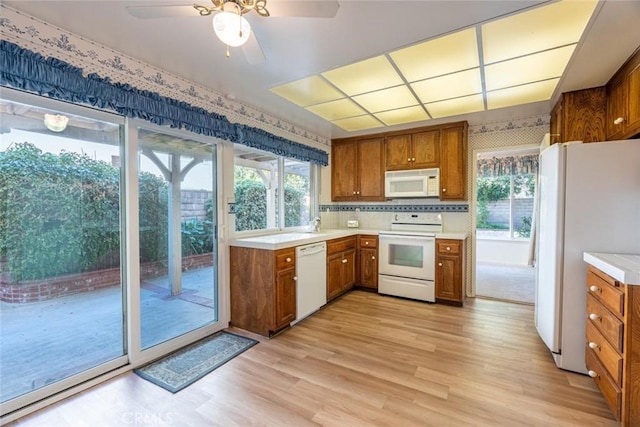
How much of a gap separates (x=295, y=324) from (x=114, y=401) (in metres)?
1.59

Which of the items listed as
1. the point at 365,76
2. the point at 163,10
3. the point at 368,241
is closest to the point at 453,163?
the point at 368,241

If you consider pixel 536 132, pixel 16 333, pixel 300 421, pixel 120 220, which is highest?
pixel 536 132

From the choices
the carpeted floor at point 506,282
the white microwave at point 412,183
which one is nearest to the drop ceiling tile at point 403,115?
the white microwave at point 412,183

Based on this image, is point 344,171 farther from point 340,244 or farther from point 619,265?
point 619,265

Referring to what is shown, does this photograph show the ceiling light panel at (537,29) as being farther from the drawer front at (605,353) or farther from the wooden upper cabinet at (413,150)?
the drawer front at (605,353)

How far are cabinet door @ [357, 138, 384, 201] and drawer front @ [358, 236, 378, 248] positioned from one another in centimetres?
61

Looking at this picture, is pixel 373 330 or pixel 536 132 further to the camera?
pixel 536 132

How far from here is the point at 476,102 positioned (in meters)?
3.09

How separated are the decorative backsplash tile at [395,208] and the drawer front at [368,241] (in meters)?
0.63

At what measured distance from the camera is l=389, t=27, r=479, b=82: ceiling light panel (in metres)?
1.93

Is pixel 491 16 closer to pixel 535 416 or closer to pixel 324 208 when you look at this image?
pixel 535 416

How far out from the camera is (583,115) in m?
2.60

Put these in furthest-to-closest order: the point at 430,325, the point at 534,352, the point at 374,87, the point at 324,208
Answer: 1. the point at 324,208
2. the point at 430,325
3. the point at 374,87
4. the point at 534,352

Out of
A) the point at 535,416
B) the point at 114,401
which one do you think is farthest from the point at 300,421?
the point at 535,416
